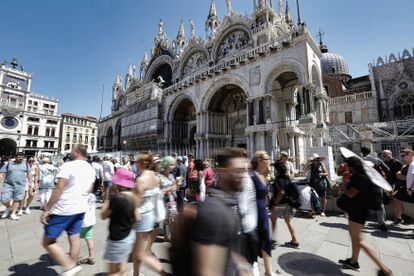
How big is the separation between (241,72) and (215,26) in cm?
1277

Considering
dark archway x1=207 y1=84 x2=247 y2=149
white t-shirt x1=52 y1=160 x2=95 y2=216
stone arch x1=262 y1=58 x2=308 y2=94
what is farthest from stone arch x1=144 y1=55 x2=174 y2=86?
white t-shirt x1=52 y1=160 x2=95 y2=216

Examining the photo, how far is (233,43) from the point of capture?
19.8 metres

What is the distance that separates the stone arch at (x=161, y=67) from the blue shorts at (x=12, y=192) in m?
23.3

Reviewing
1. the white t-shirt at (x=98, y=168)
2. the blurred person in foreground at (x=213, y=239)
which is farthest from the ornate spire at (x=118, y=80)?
the blurred person in foreground at (x=213, y=239)

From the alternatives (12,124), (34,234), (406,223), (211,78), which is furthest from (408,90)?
(12,124)

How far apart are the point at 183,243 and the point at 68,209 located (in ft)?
7.53

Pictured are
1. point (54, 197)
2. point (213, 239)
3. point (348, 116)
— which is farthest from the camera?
point (348, 116)

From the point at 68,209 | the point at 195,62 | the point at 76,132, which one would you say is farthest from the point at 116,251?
the point at 76,132

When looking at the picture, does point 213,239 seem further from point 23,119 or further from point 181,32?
point 23,119

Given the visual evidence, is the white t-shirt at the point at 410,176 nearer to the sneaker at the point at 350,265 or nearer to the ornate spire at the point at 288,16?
the sneaker at the point at 350,265

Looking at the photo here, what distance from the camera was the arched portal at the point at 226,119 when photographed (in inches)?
707

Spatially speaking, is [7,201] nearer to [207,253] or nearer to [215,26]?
[207,253]

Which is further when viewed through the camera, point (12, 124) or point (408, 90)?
point (12, 124)

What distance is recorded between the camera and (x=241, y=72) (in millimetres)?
15445
